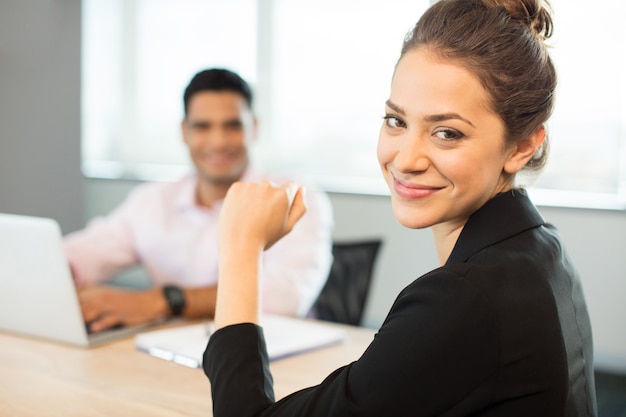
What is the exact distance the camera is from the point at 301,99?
5004 millimetres

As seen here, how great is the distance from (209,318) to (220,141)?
80cm

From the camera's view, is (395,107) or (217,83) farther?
(217,83)

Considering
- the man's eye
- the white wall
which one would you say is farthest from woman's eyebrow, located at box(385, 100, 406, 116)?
the white wall

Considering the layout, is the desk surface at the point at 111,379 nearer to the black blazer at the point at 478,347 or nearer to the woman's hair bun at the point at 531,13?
the black blazer at the point at 478,347

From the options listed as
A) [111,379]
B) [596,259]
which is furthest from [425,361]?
[596,259]

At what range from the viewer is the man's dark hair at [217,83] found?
2.67 metres

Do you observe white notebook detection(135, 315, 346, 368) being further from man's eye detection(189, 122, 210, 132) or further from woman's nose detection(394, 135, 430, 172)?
man's eye detection(189, 122, 210, 132)

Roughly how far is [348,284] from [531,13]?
1.36 meters

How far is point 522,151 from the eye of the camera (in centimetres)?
123

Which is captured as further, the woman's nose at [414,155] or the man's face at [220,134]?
the man's face at [220,134]

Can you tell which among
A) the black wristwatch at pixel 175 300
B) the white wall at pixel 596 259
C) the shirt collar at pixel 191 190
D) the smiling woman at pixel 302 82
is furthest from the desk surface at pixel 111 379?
the smiling woman at pixel 302 82

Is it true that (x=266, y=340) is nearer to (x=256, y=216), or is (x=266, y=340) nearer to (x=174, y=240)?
(x=256, y=216)

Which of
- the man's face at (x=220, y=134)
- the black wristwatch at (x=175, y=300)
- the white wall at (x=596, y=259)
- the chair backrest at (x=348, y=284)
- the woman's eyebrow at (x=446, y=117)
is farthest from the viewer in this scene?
the white wall at (x=596, y=259)

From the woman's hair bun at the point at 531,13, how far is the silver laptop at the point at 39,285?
103cm
